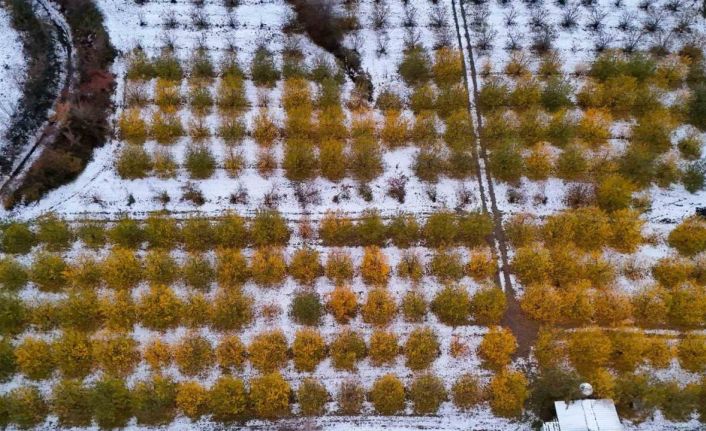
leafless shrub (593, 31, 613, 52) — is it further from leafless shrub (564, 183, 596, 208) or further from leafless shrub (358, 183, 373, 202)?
leafless shrub (358, 183, 373, 202)

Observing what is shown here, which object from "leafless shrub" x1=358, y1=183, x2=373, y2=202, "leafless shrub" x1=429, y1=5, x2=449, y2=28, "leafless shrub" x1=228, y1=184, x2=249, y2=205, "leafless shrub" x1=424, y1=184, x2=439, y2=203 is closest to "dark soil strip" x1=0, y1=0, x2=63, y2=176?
"leafless shrub" x1=228, y1=184, x2=249, y2=205

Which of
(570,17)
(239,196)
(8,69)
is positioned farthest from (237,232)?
(570,17)

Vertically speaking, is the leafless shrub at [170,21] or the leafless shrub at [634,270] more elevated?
the leafless shrub at [170,21]

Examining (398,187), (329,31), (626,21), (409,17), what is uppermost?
(409,17)

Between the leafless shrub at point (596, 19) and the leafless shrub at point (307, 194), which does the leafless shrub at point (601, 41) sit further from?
the leafless shrub at point (307, 194)

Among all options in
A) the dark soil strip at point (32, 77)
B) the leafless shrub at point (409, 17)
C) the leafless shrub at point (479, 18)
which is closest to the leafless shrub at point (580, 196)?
the leafless shrub at point (479, 18)

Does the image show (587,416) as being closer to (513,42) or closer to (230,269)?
(230,269)
